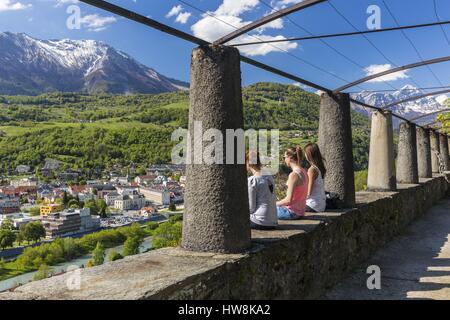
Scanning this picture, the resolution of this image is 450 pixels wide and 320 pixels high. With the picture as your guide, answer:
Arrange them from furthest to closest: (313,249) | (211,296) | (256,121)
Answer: (256,121), (313,249), (211,296)

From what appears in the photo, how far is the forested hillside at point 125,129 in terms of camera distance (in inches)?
2869

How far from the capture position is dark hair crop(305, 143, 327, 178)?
18.0 feet

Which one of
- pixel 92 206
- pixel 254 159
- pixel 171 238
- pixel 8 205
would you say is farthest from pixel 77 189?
pixel 254 159

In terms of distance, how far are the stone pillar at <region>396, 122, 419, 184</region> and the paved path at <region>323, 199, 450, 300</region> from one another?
2.63 m

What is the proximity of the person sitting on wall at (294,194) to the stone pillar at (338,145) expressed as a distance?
1.05 m

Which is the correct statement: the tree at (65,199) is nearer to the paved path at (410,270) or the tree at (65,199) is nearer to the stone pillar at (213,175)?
the paved path at (410,270)

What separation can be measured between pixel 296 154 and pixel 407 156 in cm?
717

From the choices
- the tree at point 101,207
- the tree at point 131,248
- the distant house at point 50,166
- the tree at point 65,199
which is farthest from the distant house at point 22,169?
the tree at point 131,248

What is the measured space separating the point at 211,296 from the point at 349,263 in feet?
10.2

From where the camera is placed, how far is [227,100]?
314 cm

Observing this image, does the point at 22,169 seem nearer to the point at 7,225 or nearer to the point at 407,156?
the point at 7,225

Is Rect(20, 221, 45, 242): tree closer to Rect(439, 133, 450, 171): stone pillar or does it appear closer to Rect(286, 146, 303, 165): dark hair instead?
Rect(439, 133, 450, 171): stone pillar
